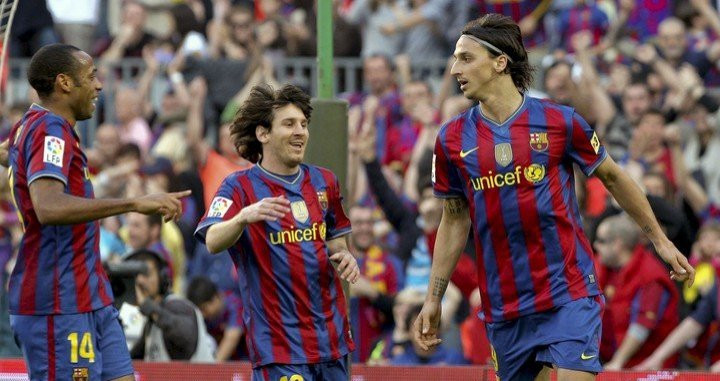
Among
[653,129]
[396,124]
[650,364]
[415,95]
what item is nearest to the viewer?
[650,364]

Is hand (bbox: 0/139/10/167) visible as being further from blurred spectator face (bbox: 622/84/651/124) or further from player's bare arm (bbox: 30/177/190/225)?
blurred spectator face (bbox: 622/84/651/124)

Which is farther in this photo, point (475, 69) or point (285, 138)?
point (285, 138)

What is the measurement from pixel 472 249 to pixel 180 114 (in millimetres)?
4292

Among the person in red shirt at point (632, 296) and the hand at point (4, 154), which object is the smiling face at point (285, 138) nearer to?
the hand at point (4, 154)

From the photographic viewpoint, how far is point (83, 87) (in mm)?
7906

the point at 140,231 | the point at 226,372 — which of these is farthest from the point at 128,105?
the point at 226,372

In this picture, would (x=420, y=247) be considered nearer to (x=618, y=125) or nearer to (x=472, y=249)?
(x=472, y=249)

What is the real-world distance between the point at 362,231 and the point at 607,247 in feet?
7.03

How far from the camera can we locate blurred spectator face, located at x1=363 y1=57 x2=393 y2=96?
14555 millimetres

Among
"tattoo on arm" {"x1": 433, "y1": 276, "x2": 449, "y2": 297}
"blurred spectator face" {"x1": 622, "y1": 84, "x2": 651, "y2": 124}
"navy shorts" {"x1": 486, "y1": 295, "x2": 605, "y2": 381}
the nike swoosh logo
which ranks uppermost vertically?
"blurred spectator face" {"x1": 622, "y1": 84, "x2": 651, "y2": 124}

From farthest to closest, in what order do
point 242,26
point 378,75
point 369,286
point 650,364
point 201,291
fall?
1. point 242,26
2. point 378,75
3. point 201,291
4. point 369,286
5. point 650,364

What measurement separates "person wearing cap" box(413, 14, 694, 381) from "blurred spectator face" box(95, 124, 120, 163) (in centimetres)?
736

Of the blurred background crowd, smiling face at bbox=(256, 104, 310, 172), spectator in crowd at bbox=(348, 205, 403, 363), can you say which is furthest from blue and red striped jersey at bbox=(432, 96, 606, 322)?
spectator in crowd at bbox=(348, 205, 403, 363)

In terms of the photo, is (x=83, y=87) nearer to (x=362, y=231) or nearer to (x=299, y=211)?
(x=299, y=211)
